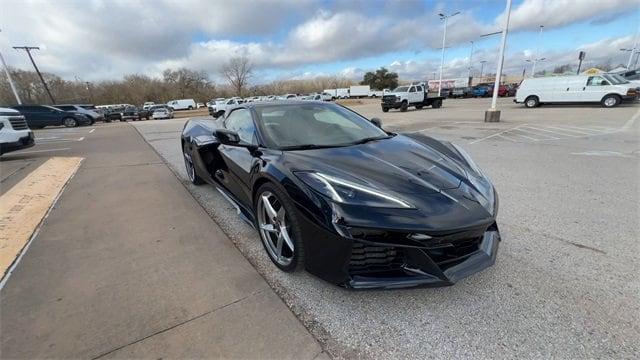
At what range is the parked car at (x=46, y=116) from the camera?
20.1 metres

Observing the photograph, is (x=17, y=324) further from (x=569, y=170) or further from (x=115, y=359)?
(x=569, y=170)

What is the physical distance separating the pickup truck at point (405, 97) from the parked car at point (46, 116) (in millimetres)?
22346

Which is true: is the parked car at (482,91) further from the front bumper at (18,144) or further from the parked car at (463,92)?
the front bumper at (18,144)

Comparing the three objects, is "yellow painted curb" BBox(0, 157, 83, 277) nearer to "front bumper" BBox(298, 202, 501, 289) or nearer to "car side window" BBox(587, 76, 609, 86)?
"front bumper" BBox(298, 202, 501, 289)

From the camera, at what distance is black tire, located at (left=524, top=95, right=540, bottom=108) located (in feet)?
64.5

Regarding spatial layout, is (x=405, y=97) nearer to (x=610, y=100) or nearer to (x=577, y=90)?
(x=577, y=90)

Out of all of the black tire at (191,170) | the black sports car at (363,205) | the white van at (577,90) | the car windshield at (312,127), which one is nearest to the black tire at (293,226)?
the black sports car at (363,205)

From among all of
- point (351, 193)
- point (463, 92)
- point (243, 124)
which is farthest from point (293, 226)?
point (463, 92)

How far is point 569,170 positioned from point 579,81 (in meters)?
17.9

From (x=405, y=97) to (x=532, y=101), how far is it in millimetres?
8017

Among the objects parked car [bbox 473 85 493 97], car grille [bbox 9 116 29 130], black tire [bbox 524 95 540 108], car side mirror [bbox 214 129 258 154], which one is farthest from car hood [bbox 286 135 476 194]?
parked car [bbox 473 85 493 97]

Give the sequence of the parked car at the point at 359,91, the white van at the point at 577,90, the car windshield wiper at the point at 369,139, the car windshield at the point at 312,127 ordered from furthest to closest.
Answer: the parked car at the point at 359,91
the white van at the point at 577,90
the car windshield wiper at the point at 369,139
the car windshield at the point at 312,127

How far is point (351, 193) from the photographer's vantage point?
1903mm

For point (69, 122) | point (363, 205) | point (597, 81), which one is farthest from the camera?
point (69, 122)
